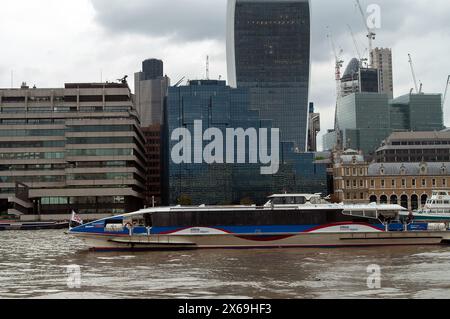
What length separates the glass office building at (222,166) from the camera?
158m

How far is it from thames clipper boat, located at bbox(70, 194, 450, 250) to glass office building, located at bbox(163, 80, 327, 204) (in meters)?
103

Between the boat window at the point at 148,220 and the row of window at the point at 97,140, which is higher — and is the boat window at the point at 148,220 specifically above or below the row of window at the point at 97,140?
below

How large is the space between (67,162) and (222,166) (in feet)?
143

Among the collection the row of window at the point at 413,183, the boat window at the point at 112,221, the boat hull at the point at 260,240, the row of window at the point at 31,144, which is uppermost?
the row of window at the point at 31,144

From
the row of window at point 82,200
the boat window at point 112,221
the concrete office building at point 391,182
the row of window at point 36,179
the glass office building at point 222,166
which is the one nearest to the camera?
the boat window at point 112,221

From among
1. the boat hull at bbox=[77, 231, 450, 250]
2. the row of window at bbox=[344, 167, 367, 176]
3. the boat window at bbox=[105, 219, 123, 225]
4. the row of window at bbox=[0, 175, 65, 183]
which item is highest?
the row of window at bbox=[344, 167, 367, 176]

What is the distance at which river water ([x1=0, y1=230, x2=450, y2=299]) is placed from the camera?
24516 mm

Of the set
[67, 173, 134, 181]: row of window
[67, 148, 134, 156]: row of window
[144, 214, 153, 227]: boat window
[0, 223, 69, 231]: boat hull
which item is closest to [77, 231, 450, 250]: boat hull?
[144, 214, 153, 227]: boat window

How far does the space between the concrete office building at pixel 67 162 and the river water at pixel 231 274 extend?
3407 inches

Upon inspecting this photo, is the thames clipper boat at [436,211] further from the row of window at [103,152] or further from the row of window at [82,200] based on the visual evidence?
the row of window at [82,200]

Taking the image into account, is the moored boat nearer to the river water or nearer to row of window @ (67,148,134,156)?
row of window @ (67,148,134,156)

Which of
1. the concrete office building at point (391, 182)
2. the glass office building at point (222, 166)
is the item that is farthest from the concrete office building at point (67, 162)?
the concrete office building at point (391, 182)
